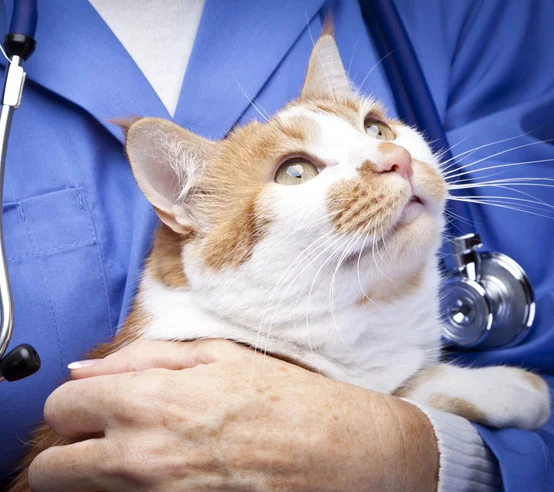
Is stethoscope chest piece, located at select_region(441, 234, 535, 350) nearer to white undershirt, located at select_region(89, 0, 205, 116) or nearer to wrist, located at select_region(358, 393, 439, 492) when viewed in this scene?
wrist, located at select_region(358, 393, 439, 492)

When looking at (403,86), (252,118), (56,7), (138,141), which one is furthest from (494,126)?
(56,7)

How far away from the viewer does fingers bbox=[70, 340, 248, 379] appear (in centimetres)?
84

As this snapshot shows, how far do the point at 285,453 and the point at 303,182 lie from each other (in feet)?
1.17

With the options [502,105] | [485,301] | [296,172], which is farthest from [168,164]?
[502,105]

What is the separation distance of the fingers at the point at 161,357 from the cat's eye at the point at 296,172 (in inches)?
9.5

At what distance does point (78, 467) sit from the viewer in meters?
0.77

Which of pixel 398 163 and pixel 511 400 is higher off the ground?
pixel 398 163

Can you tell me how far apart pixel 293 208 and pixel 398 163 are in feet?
0.48

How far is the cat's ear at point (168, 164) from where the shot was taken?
0.84 meters

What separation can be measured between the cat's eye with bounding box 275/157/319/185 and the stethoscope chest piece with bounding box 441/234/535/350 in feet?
1.00

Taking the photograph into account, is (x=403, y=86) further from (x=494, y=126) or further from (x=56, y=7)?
(x=56, y=7)

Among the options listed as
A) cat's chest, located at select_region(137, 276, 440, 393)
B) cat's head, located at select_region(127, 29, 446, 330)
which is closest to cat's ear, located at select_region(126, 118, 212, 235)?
cat's head, located at select_region(127, 29, 446, 330)

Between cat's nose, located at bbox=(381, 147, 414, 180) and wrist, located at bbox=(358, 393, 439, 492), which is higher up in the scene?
cat's nose, located at bbox=(381, 147, 414, 180)

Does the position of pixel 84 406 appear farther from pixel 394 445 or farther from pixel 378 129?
pixel 378 129
